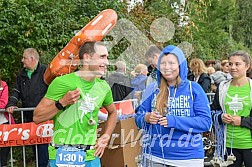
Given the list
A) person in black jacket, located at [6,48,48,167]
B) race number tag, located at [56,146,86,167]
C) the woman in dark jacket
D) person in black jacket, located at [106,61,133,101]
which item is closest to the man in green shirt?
race number tag, located at [56,146,86,167]

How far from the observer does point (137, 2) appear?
12.2 m

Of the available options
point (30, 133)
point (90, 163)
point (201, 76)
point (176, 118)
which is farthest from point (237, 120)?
point (201, 76)

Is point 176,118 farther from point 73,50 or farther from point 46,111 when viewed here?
point 73,50

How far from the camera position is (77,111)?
3639 millimetres

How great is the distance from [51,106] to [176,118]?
1.03 m

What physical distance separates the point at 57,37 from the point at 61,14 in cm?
51

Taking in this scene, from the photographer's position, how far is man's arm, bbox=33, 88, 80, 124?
3.51 m

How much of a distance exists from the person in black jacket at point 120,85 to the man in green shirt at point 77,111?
341 centimetres

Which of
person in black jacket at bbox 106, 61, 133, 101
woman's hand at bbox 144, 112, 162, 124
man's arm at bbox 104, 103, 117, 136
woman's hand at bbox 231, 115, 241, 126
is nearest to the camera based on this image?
woman's hand at bbox 144, 112, 162, 124

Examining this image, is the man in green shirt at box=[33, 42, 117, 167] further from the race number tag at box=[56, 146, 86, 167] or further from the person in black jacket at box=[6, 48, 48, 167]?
the person in black jacket at box=[6, 48, 48, 167]

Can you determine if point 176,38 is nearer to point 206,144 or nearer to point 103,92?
point 206,144

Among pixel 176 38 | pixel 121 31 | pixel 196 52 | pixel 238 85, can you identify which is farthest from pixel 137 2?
pixel 238 85

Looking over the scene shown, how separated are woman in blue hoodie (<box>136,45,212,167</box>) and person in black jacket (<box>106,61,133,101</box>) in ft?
11.1

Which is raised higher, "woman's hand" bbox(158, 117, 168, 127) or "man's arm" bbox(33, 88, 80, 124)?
"man's arm" bbox(33, 88, 80, 124)
